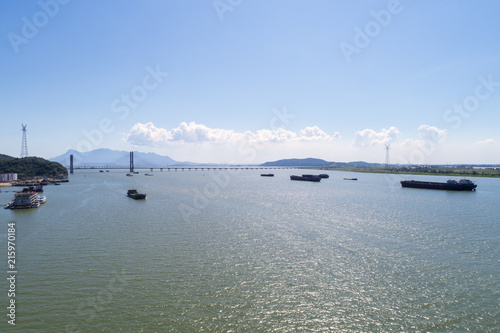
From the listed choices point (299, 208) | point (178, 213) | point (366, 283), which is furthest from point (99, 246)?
point (299, 208)

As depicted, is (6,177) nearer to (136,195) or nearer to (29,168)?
(29,168)

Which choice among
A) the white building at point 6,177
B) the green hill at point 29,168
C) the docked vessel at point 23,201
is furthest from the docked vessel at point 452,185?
the green hill at point 29,168

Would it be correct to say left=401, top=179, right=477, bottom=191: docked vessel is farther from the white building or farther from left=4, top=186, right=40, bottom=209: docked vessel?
the white building

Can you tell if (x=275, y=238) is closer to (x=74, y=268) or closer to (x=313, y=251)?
(x=313, y=251)

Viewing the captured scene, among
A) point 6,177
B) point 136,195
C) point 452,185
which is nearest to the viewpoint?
point 136,195

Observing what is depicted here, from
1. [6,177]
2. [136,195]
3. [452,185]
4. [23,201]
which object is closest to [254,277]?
[23,201]

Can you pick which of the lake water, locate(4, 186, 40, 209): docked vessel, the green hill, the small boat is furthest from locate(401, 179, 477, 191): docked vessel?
the green hill

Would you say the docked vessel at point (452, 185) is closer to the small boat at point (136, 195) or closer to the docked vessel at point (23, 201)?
the small boat at point (136, 195)
